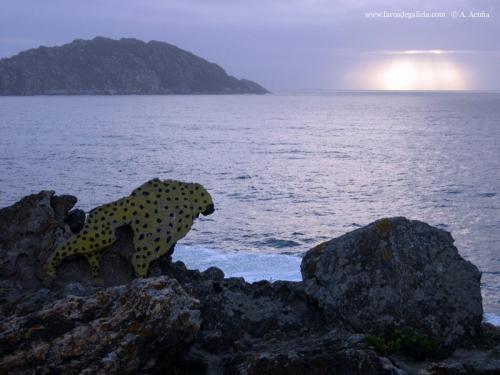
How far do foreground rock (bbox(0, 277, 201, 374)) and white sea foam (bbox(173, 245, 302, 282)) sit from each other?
525 inches

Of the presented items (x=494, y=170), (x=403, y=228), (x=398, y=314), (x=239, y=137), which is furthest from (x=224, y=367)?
(x=239, y=137)

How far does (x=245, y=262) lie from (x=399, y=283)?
604 inches

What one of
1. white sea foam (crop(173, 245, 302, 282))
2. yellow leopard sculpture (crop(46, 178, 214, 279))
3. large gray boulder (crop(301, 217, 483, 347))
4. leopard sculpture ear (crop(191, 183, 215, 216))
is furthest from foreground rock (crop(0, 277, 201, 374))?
white sea foam (crop(173, 245, 302, 282))

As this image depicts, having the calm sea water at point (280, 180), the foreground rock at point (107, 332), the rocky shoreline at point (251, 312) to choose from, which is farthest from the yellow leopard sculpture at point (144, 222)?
the calm sea water at point (280, 180)

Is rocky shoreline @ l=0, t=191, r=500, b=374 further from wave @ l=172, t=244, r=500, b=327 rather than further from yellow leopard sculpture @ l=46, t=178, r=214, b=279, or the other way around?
wave @ l=172, t=244, r=500, b=327

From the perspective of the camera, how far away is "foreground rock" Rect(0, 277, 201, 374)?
646cm

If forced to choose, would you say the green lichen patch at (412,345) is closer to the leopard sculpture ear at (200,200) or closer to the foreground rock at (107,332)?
the foreground rock at (107,332)

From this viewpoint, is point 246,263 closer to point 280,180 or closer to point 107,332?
point 107,332

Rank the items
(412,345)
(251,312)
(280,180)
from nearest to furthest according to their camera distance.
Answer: (412,345), (251,312), (280,180)

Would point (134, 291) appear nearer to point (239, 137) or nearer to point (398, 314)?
point (398, 314)

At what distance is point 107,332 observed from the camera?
674 cm

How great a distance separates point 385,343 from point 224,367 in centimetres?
204

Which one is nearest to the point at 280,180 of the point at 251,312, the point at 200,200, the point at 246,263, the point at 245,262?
the point at 245,262

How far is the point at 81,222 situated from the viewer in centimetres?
1173
